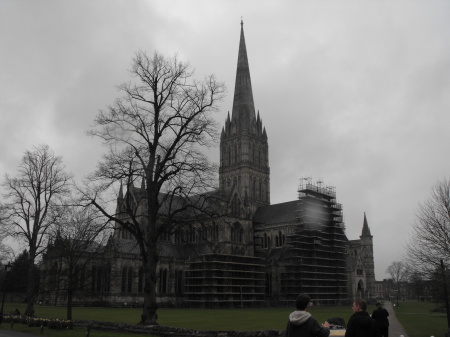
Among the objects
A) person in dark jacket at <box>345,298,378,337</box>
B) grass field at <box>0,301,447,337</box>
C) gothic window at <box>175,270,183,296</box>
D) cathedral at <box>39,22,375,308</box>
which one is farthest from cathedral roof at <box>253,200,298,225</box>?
person in dark jacket at <box>345,298,378,337</box>

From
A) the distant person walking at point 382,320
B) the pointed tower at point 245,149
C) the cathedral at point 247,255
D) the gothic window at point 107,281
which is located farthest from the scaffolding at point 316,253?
the distant person walking at point 382,320

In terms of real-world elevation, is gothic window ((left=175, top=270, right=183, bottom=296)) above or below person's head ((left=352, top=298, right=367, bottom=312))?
below

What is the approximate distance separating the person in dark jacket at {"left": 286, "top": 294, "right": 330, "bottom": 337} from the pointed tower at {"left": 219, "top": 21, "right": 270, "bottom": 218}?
76141 mm

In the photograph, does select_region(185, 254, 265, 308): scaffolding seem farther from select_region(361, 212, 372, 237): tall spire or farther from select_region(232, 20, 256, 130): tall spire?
select_region(361, 212, 372, 237): tall spire

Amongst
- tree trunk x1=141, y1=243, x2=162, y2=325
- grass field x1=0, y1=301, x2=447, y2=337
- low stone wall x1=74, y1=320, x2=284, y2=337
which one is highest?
tree trunk x1=141, y1=243, x2=162, y2=325

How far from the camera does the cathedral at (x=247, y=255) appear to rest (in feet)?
199

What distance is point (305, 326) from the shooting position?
6.06m

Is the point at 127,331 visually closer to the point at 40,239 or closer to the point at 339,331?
the point at 339,331

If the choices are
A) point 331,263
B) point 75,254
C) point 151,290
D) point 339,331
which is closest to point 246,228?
point 331,263

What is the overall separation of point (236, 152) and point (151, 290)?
6683cm

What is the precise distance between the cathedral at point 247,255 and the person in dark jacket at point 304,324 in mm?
47736

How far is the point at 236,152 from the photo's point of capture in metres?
88.8

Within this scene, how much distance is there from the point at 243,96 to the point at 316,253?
37898 mm

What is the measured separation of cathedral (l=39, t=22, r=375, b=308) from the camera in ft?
199
